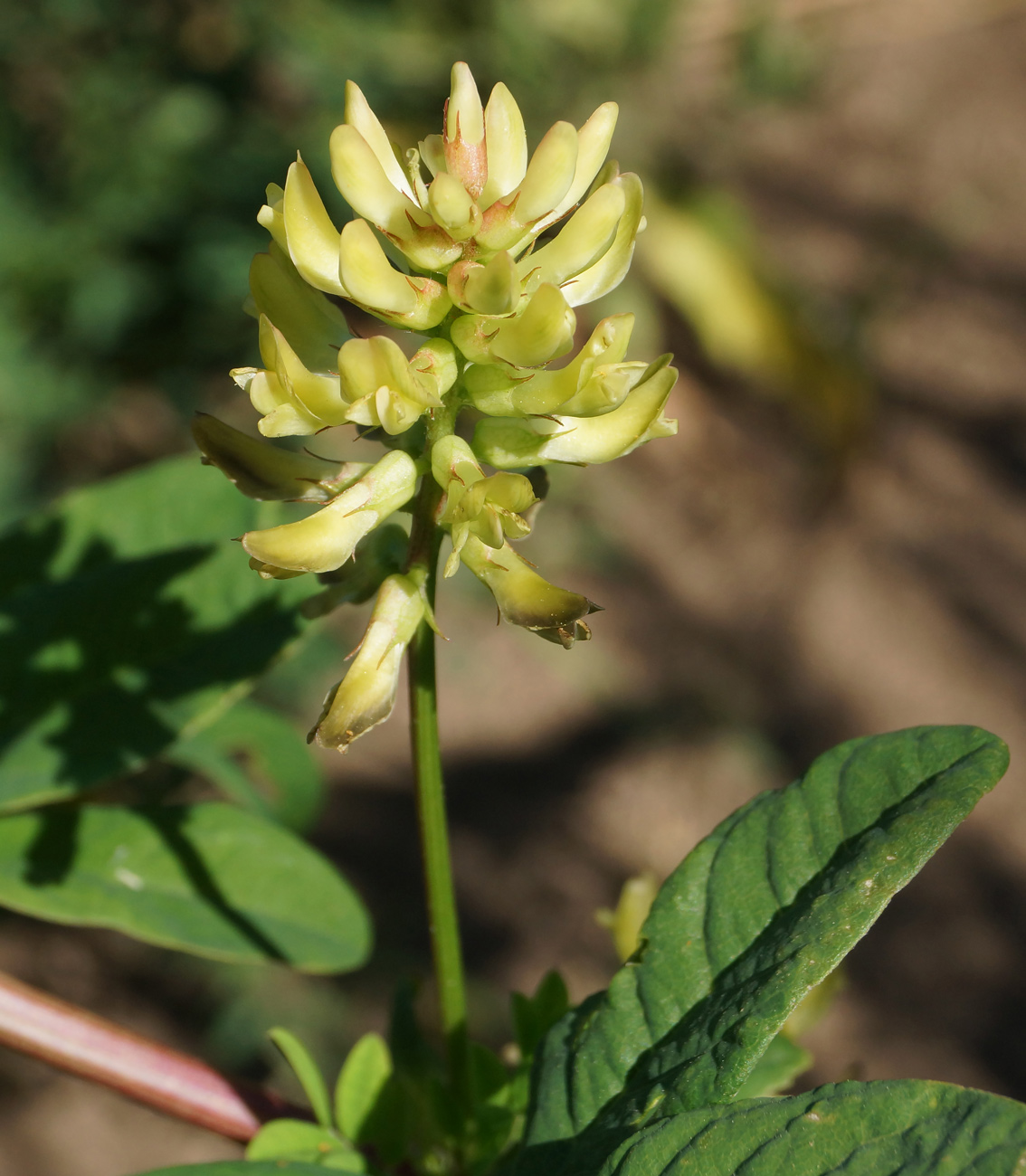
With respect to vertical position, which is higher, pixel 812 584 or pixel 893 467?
pixel 893 467

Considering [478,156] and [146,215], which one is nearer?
[478,156]

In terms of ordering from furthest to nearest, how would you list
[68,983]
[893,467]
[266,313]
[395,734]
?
[893,467] < [395,734] < [68,983] < [266,313]

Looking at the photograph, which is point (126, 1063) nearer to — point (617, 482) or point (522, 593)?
point (522, 593)

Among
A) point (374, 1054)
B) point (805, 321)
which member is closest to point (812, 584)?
point (805, 321)

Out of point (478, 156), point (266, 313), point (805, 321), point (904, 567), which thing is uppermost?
point (478, 156)

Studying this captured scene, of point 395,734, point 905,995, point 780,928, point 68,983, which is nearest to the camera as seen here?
point 780,928

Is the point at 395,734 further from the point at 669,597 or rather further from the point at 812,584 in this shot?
the point at 812,584
